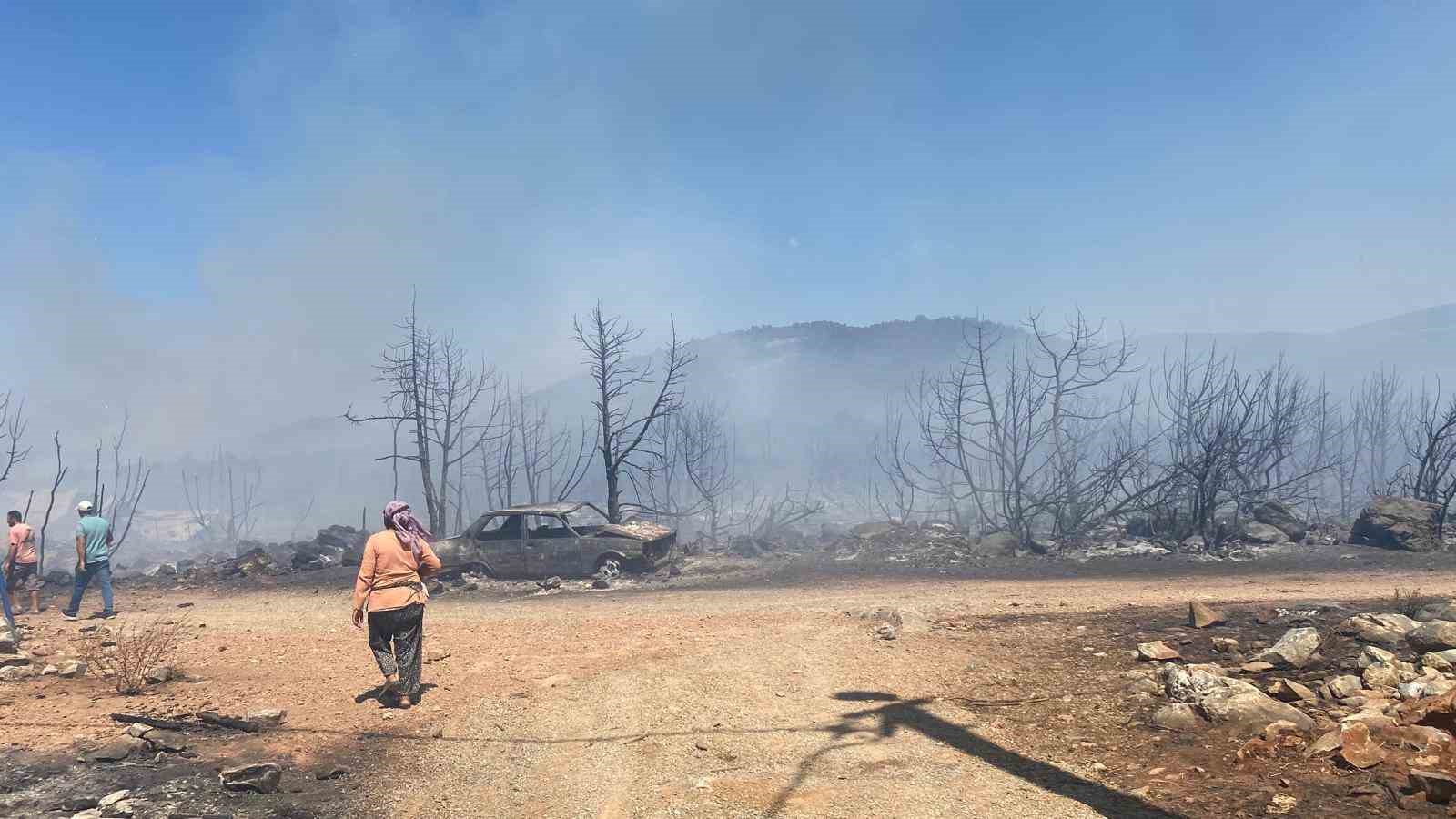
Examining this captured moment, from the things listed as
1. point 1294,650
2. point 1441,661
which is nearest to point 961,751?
point 1294,650

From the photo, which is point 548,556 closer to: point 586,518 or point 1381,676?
point 586,518

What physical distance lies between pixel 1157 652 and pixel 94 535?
14.0 m

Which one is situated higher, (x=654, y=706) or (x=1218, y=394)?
(x=1218, y=394)

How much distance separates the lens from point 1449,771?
416 centimetres

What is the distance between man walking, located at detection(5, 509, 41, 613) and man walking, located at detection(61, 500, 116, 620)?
0.83m

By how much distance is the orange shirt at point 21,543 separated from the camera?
41.0 ft

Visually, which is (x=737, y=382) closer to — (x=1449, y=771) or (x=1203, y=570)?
(x=1203, y=570)

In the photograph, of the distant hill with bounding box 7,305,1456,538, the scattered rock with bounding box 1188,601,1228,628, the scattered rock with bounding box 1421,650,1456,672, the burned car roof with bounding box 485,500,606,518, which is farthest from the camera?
the distant hill with bounding box 7,305,1456,538

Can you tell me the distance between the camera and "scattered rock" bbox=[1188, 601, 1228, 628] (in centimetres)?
858

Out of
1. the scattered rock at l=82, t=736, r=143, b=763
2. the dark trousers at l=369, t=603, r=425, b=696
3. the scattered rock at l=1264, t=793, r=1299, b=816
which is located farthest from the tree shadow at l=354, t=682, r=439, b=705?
the scattered rock at l=1264, t=793, r=1299, b=816

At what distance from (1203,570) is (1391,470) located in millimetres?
44428

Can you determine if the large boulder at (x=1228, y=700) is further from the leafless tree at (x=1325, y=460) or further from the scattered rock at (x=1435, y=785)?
the leafless tree at (x=1325, y=460)

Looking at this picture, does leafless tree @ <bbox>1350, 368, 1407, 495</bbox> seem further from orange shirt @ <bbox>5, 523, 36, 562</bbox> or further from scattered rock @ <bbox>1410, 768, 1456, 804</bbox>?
orange shirt @ <bbox>5, 523, 36, 562</bbox>

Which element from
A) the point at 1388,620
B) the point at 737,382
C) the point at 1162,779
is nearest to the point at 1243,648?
the point at 1388,620
